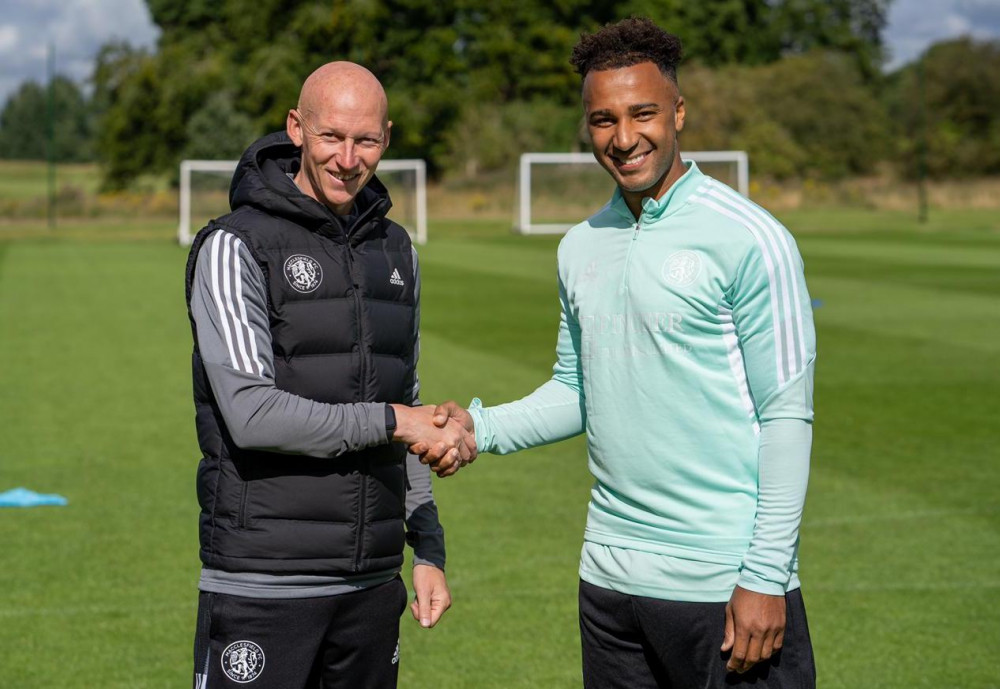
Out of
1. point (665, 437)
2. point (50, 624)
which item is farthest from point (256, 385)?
point (50, 624)

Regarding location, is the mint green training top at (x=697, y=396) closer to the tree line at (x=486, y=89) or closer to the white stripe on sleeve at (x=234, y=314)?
the white stripe on sleeve at (x=234, y=314)

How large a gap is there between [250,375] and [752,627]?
1.26 metres

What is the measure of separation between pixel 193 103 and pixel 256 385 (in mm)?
56388

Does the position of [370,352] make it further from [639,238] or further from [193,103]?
[193,103]

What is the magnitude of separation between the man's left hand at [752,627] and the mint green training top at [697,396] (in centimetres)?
3

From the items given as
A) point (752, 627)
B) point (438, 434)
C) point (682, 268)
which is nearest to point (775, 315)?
point (682, 268)

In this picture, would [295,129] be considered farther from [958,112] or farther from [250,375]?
[958,112]

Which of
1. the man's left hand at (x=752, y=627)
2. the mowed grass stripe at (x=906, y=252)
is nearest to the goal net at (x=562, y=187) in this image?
the mowed grass stripe at (x=906, y=252)

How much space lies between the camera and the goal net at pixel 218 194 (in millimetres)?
40344

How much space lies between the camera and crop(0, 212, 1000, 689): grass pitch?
19.3 feet

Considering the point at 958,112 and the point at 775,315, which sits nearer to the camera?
the point at 775,315

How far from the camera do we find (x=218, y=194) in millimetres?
41281

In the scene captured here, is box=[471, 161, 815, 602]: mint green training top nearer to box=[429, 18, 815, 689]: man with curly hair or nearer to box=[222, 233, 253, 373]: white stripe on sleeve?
box=[429, 18, 815, 689]: man with curly hair

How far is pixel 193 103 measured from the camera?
5731cm
